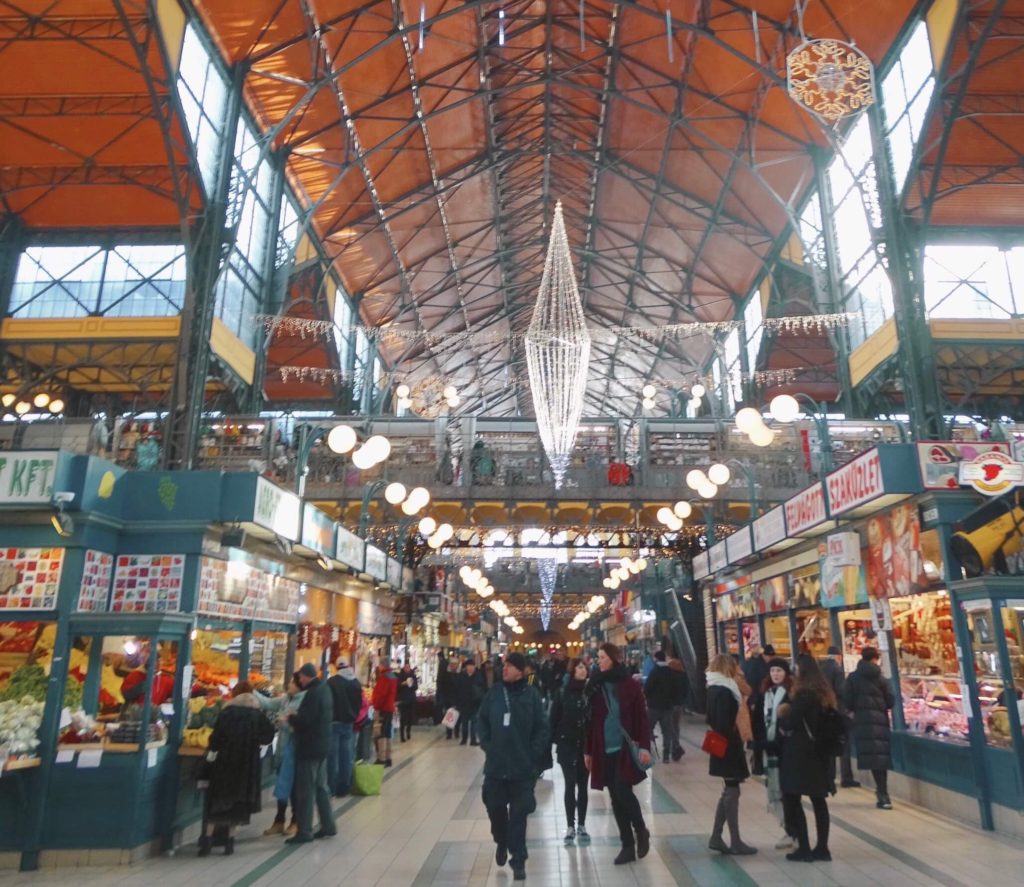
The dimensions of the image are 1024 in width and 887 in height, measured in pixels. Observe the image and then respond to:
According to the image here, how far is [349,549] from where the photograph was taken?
1238 cm

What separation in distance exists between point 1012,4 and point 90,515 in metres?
17.3

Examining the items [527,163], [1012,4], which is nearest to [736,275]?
[527,163]

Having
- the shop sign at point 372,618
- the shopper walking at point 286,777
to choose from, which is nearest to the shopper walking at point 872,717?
the shopper walking at point 286,777

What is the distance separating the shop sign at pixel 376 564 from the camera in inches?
553

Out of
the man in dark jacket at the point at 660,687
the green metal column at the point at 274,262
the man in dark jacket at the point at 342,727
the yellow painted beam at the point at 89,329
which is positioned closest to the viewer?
the man in dark jacket at the point at 342,727

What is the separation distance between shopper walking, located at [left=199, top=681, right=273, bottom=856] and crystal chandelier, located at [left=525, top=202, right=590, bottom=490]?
6.33 metres

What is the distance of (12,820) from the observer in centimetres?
572

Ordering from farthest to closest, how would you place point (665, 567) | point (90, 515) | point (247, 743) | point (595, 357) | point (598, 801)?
point (595, 357)
point (665, 567)
point (598, 801)
point (90, 515)
point (247, 743)

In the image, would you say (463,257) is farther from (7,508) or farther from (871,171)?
(7,508)

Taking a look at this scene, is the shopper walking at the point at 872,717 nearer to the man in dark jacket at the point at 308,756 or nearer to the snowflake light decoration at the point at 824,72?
the man in dark jacket at the point at 308,756

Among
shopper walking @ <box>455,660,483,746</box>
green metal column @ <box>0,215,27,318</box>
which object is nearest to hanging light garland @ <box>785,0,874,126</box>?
shopper walking @ <box>455,660,483,746</box>

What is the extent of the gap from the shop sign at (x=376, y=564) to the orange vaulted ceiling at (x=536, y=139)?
5998 millimetres

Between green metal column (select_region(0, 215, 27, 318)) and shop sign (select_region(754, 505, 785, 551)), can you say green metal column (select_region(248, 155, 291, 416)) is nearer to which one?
green metal column (select_region(0, 215, 27, 318))

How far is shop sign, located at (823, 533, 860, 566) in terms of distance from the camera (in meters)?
8.80
